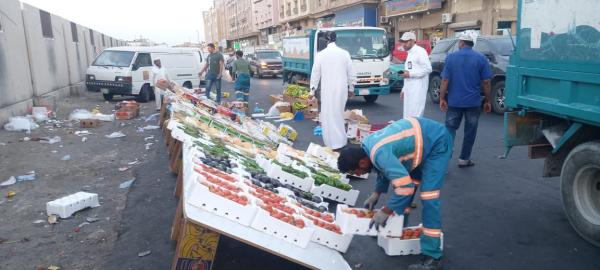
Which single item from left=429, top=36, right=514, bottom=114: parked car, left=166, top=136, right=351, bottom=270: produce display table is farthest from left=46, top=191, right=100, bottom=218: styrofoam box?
left=429, top=36, right=514, bottom=114: parked car

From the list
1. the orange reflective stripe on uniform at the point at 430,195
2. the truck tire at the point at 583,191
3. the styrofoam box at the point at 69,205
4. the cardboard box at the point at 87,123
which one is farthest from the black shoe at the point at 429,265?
the cardboard box at the point at 87,123

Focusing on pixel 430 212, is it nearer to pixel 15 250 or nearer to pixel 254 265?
pixel 254 265

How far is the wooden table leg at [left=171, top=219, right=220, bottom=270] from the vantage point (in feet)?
10.5

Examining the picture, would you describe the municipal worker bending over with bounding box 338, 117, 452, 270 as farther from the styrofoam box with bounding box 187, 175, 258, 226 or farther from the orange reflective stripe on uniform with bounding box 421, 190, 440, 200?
the styrofoam box with bounding box 187, 175, 258, 226

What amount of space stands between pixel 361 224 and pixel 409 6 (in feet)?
83.2

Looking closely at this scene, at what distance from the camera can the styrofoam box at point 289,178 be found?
4.99 m

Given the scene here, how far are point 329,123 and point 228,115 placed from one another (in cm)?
269

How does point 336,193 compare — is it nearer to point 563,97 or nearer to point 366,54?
point 563,97

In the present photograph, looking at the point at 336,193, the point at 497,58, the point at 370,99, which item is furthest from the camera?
the point at 370,99

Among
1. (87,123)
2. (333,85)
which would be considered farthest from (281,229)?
(87,123)

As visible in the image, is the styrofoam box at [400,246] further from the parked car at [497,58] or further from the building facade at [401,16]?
the parked car at [497,58]

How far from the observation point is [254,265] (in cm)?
382

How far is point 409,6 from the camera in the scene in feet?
87.4

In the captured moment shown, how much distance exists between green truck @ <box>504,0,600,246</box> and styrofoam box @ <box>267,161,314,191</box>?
7.26ft
